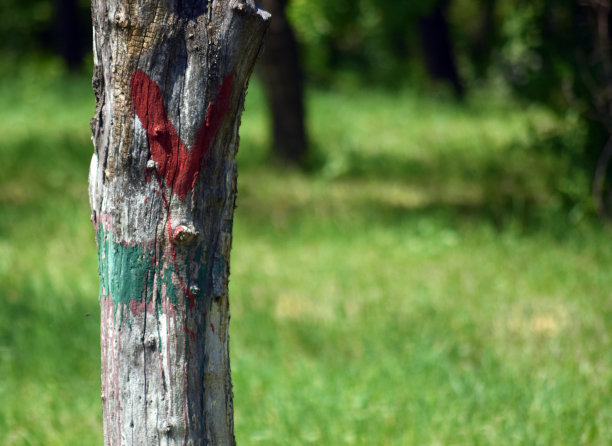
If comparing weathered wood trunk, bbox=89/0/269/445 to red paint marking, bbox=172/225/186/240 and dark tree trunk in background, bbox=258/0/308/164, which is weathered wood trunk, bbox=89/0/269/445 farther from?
dark tree trunk in background, bbox=258/0/308/164

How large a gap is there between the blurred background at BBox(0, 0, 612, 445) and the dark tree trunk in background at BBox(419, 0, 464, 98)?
4.85m

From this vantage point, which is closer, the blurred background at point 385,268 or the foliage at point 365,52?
the blurred background at point 385,268

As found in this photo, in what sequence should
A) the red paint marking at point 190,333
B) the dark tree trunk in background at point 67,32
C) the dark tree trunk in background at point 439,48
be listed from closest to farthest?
the red paint marking at point 190,333 → the dark tree trunk in background at point 439,48 → the dark tree trunk in background at point 67,32

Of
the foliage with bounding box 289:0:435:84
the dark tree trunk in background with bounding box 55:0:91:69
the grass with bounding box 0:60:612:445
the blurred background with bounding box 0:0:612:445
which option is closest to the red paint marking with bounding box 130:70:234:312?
the grass with bounding box 0:60:612:445

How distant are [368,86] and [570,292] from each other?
14480mm

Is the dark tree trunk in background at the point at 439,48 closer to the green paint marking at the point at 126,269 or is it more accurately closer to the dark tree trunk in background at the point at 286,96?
the dark tree trunk in background at the point at 286,96

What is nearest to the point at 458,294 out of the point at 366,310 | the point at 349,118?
the point at 366,310

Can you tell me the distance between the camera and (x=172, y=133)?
1.84 meters

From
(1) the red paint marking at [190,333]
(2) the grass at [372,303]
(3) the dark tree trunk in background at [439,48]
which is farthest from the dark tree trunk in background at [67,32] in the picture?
(1) the red paint marking at [190,333]

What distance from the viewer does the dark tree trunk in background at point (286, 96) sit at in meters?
9.03

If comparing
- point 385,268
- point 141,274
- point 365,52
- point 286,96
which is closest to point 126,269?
point 141,274

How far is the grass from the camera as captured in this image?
143 inches

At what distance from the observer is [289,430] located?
3500mm

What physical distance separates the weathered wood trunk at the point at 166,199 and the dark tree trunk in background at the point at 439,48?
15138 millimetres
